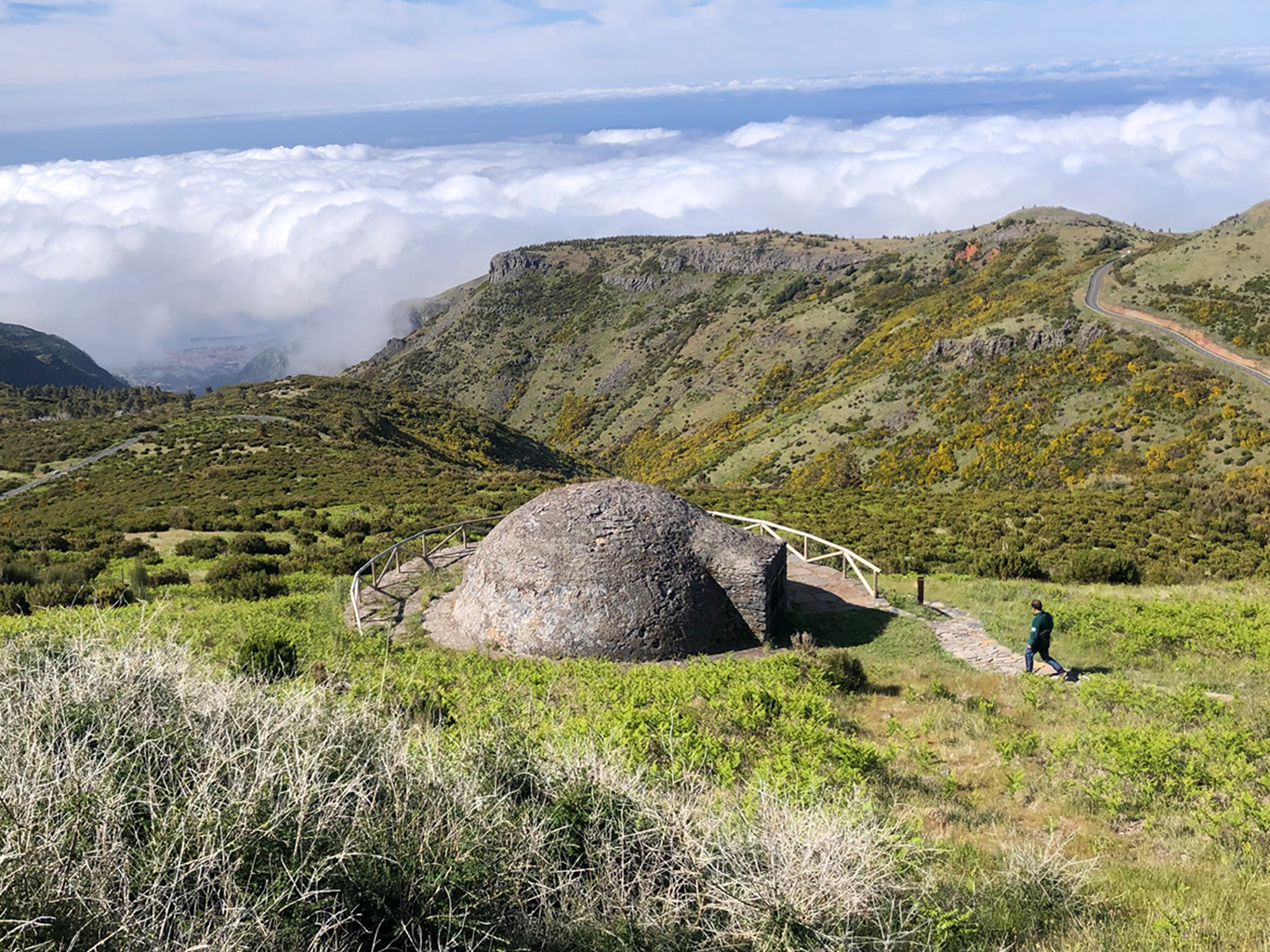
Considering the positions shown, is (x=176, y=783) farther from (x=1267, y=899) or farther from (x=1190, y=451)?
(x=1190, y=451)

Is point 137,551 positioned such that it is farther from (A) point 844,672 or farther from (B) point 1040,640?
(B) point 1040,640

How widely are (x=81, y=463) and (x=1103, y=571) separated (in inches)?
2260

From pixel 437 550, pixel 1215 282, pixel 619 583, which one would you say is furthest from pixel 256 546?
pixel 1215 282

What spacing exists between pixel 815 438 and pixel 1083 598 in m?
49.7

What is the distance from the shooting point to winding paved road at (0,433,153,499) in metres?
43.8

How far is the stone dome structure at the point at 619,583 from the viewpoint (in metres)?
13.6

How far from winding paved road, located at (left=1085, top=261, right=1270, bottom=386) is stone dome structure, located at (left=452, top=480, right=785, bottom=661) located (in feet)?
158

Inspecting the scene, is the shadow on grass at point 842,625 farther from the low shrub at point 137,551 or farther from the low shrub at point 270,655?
the low shrub at point 137,551

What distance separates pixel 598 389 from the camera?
12731 cm

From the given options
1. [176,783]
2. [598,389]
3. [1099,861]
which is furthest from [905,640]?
[598,389]

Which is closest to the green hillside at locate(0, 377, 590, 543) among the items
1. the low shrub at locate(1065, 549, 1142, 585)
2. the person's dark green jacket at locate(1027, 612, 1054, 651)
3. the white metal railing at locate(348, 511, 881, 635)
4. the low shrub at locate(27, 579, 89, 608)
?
the white metal railing at locate(348, 511, 881, 635)

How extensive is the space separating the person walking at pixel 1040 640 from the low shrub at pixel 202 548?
24.5 meters

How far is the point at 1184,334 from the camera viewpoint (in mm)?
55750

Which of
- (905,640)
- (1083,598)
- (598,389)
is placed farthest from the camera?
(598,389)
